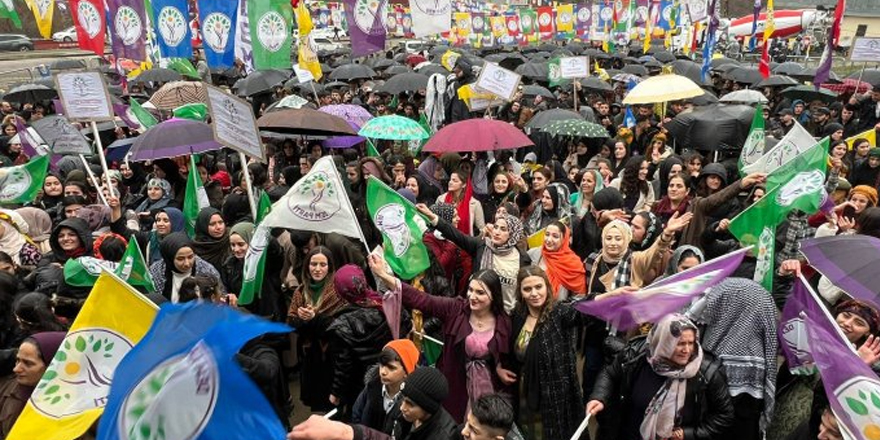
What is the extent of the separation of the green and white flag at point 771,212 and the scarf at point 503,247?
1329 mm

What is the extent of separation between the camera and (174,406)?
2162 millimetres

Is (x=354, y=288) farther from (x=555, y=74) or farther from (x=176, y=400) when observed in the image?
(x=555, y=74)

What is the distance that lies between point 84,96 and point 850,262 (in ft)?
23.2

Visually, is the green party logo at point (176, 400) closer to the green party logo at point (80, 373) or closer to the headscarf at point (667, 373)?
the green party logo at point (80, 373)

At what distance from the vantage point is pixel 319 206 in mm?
4688

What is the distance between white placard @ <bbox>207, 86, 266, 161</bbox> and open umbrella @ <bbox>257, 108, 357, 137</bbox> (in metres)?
1.69

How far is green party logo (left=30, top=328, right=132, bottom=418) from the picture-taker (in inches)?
121

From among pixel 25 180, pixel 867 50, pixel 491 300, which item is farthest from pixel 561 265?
pixel 867 50

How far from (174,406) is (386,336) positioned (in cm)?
207

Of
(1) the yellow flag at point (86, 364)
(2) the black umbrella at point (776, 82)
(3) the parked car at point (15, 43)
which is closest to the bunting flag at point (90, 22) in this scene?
(1) the yellow flag at point (86, 364)

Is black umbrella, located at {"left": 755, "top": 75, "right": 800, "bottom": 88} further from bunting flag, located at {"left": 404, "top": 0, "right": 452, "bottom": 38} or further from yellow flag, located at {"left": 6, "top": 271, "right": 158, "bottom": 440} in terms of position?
yellow flag, located at {"left": 6, "top": 271, "right": 158, "bottom": 440}

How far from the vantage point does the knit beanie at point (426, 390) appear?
2.93 meters

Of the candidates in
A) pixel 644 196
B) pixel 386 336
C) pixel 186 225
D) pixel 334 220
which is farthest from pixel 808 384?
pixel 186 225

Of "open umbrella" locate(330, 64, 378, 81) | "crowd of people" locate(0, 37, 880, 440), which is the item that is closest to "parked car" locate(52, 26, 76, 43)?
"open umbrella" locate(330, 64, 378, 81)
